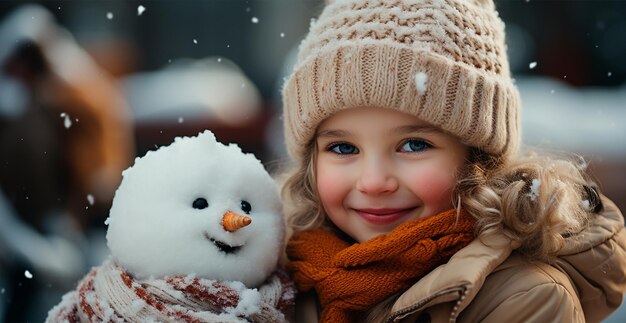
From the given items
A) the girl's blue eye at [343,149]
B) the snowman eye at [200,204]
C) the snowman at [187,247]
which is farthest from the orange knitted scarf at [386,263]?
the snowman eye at [200,204]

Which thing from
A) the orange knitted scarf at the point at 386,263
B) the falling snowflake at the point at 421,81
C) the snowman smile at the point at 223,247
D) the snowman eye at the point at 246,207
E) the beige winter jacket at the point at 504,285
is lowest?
the beige winter jacket at the point at 504,285

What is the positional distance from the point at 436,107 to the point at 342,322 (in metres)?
0.56

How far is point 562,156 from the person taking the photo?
2125mm

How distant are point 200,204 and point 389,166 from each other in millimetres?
464

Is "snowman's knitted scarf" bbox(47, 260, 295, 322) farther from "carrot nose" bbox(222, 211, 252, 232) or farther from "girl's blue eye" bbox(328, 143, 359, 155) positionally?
"girl's blue eye" bbox(328, 143, 359, 155)

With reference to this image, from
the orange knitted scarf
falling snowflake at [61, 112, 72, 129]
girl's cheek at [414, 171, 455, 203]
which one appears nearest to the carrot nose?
the orange knitted scarf

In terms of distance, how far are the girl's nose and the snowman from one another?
0.25 metres

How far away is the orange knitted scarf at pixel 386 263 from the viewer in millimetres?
1793

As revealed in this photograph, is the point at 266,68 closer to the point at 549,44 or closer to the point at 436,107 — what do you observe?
the point at 549,44

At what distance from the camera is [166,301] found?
1607 millimetres

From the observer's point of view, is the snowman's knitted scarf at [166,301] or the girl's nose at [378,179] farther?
the girl's nose at [378,179]

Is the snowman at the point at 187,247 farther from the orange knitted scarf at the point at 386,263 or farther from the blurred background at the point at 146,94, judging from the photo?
the blurred background at the point at 146,94

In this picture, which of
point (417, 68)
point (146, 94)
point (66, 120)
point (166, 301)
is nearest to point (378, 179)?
point (417, 68)

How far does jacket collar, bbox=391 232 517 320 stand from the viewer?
1623mm
